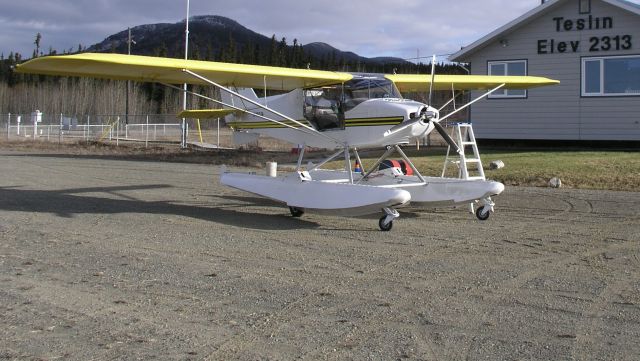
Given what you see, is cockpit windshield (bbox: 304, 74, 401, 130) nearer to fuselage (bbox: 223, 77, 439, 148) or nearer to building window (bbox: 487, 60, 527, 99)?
fuselage (bbox: 223, 77, 439, 148)

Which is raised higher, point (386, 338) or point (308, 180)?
point (308, 180)

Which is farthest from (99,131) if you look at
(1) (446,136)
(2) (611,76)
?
(1) (446,136)

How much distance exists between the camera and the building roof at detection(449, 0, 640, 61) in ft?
65.1

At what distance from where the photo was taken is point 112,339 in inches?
177

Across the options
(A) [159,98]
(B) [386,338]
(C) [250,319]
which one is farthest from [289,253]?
(A) [159,98]

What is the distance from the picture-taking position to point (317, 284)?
6.08 m

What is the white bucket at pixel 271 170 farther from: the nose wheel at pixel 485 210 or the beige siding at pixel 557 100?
the beige siding at pixel 557 100

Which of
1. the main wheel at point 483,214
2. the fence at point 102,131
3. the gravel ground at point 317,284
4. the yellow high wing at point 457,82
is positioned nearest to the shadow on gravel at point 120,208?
the gravel ground at point 317,284

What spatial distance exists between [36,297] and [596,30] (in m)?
19.7

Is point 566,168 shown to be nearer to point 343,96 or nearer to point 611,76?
point 611,76

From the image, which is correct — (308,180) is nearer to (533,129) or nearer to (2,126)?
(533,129)

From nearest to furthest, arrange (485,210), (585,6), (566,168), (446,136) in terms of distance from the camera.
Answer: (485,210) < (446,136) < (566,168) < (585,6)

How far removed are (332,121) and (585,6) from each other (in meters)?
13.5

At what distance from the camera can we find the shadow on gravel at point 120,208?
10.2m
